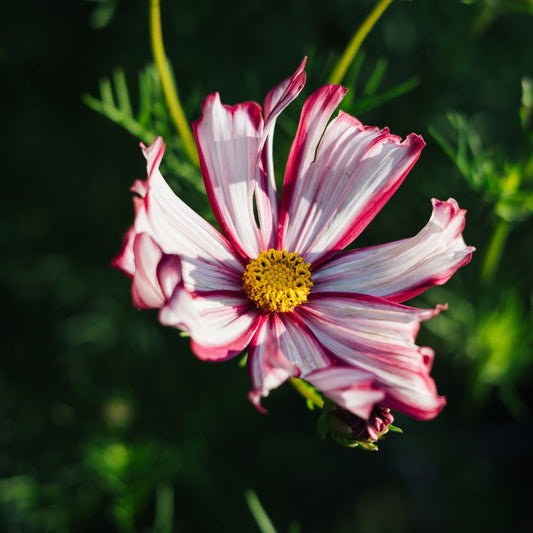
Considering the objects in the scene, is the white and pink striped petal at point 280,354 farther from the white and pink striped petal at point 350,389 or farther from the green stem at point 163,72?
the green stem at point 163,72

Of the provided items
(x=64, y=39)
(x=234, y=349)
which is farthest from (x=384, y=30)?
(x=234, y=349)

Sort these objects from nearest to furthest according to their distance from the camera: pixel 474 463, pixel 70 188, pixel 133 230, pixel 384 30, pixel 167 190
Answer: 1. pixel 133 230
2. pixel 167 190
3. pixel 384 30
4. pixel 70 188
5. pixel 474 463

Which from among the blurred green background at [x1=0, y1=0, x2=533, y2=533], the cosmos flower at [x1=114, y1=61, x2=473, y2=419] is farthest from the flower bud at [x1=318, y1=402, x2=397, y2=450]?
the blurred green background at [x1=0, y1=0, x2=533, y2=533]

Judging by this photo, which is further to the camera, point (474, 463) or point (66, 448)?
point (474, 463)

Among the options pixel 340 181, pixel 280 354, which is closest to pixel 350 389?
pixel 280 354

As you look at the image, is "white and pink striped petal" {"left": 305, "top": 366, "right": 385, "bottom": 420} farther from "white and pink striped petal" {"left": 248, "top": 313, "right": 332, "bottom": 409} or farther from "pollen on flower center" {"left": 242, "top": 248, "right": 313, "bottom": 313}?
→ "pollen on flower center" {"left": 242, "top": 248, "right": 313, "bottom": 313}

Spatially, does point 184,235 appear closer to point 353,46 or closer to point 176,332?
point 353,46

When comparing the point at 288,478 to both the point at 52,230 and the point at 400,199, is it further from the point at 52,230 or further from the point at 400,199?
the point at 52,230

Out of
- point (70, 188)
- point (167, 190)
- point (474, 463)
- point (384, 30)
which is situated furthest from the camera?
point (474, 463)

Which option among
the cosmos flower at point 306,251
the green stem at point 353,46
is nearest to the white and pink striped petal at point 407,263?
the cosmos flower at point 306,251
